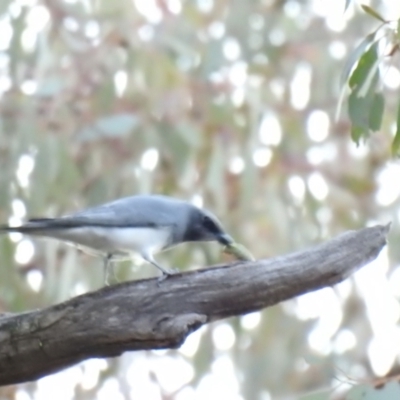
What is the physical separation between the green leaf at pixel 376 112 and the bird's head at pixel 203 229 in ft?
2.22

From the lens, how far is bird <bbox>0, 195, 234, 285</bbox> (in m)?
2.51

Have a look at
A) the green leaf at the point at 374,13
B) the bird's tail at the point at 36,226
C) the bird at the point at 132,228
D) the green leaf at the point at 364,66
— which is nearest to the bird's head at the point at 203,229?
the bird at the point at 132,228

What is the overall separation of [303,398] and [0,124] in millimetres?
2358

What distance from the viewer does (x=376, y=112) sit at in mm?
2236

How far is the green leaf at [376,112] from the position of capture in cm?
222

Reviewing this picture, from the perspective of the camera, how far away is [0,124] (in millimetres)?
4277

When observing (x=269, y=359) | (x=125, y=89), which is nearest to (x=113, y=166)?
(x=125, y=89)

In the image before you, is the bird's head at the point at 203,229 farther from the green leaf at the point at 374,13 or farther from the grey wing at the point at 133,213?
the green leaf at the point at 374,13

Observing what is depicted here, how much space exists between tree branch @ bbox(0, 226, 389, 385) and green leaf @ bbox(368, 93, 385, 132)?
0.23 meters

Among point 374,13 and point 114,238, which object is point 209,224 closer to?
point 114,238

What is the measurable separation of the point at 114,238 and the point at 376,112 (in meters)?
0.70

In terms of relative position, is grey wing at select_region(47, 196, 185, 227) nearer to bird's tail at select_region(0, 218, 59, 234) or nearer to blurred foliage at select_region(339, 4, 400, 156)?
bird's tail at select_region(0, 218, 59, 234)

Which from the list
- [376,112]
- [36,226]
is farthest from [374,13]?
[36,226]

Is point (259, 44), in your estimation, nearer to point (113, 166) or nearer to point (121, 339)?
point (113, 166)
